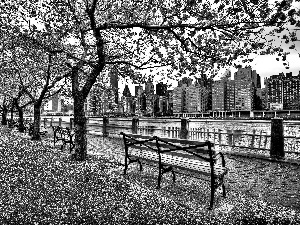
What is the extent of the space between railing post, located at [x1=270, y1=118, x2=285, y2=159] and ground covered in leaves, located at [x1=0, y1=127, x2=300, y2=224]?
13.2 ft

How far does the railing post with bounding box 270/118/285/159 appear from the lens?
10039 mm

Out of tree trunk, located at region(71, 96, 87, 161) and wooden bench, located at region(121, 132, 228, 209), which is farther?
tree trunk, located at region(71, 96, 87, 161)

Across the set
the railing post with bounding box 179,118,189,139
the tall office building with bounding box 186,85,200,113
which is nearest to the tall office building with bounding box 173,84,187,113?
the tall office building with bounding box 186,85,200,113

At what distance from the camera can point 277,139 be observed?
10125 mm

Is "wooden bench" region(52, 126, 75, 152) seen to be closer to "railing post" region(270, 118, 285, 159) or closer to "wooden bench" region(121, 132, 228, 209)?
"wooden bench" region(121, 132, 228, 209)

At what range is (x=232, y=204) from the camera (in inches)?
198

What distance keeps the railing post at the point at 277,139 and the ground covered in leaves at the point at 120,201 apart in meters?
4.02

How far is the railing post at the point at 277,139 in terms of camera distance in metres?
10.0

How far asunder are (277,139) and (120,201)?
8.44 metres

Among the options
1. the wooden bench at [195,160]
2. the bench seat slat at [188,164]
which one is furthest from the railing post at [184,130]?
the bench seat slat at [188,164]

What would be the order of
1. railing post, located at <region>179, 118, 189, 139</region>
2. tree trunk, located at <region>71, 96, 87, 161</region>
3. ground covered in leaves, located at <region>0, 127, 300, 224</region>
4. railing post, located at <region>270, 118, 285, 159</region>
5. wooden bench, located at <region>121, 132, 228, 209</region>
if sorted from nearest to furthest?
ground covered in leaves, located at <region>0, 127, 300, 224</region> → wooden bench, located at <region>121, 132, 228, 209</region> → tree trunk, located at <region>71, 96, 87, 161</region> → railing post, located at <region>270, 118, 285, 159</region> → railing post, located at <region>179, 118, 189, 139</region>

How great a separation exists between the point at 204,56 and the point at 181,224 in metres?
5.21

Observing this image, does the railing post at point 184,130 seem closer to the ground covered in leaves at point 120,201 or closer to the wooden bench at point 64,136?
the wooden bench at point 64,136

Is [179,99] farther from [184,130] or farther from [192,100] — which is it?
[184,130]
